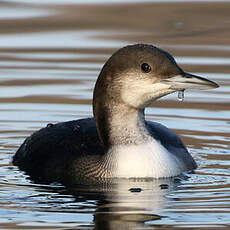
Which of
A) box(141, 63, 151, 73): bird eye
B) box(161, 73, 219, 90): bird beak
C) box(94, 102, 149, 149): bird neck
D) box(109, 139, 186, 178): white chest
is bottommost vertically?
box(109, 139, 186, 178): white chest

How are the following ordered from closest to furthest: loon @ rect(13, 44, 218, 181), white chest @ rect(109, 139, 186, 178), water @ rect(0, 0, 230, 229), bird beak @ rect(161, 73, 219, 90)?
1. water @ rect(0, 0, 230, 229)
2. bird beak @ rect(161, 73, 219, 90)
3. loon @ rect(13, 44, 218, 181)
4. white chest @ rect(109, 139, 186, 178)

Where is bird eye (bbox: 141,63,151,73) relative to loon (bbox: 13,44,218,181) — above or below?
above

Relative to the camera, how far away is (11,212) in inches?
369

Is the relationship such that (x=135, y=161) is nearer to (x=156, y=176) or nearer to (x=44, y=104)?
(x=156, y=176)

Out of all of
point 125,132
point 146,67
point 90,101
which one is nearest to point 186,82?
point 146,67

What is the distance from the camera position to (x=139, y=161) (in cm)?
1054

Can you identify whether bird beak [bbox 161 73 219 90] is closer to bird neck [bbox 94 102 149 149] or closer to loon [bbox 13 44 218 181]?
loon [bbox 13 44 218 181]

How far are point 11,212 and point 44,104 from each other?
443 cm

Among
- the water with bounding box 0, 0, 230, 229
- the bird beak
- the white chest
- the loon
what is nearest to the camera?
the water with bounding box 0, 0, 230, 229

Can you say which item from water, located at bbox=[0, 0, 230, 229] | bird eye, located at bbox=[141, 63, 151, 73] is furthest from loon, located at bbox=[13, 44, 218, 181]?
water, located at bbox=[0, 0, 230, 229]

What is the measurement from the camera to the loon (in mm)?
10398

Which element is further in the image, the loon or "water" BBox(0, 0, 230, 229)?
the loon

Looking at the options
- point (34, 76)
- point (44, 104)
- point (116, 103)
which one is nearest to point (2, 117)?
point (44, 104)

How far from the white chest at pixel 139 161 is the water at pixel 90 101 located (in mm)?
94
